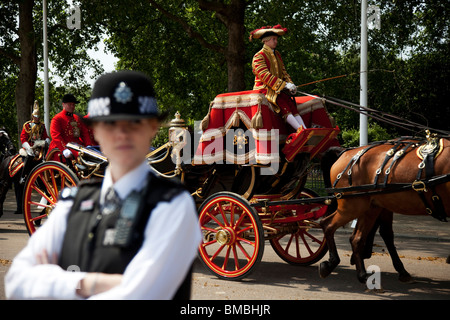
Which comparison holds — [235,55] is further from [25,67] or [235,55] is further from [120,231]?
[120,231]

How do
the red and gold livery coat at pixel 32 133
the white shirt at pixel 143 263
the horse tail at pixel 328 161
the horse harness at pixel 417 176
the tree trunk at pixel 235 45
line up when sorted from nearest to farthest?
1. the white shirt at pixel 143 263
2. the horse harness at pixel 417 176
3. the horse tail at pixel 328 161
4. the red and gold livery coat at pixel 32 133
5. the tree trunk at pixel 235 45

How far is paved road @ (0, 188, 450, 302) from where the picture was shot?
5.69 m

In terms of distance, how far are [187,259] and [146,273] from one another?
0.12 meters

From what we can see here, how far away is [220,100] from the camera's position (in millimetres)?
6863

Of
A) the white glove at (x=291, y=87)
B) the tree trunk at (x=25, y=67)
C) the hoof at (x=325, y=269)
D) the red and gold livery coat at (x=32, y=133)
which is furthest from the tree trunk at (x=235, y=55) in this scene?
the hoof at (x=325, y=269)

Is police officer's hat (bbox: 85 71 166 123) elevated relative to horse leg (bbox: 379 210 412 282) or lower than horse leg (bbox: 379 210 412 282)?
elevated

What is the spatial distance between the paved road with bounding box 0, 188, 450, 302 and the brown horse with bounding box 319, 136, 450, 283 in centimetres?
33

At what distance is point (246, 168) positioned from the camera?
682 centimetres

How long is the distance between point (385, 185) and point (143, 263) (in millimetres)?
4745

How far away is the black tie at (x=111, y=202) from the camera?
163 cm

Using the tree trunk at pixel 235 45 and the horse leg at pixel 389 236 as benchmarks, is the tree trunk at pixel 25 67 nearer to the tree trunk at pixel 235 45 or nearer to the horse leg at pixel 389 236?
the tree trunk at pixel 235 45

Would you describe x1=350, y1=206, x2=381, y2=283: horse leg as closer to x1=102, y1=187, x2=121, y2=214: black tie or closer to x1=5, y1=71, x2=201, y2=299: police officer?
x1=5, y1=71, x2=201, y2=299: police officer

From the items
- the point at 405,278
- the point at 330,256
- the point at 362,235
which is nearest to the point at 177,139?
the point at 330,256

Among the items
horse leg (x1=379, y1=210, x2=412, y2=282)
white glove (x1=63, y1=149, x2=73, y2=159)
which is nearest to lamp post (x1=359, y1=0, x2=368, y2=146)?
horse leg (x1=379, y1=210, x2=412, y2=282)
